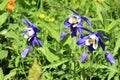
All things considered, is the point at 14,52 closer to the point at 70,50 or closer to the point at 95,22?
the point at 70,50

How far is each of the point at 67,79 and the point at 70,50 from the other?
0.63 feet

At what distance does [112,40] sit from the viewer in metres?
2.62

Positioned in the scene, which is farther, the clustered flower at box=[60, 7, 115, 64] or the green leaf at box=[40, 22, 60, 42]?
the green leaf at box=[40, 22, 60, 42]

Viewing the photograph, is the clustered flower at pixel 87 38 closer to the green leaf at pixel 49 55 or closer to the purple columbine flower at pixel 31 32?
the purple columbine flower at pixel 31 32

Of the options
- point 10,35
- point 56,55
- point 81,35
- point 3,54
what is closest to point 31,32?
point 81,35

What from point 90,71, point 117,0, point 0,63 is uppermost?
point 117,0

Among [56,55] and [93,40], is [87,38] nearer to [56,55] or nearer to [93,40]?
[93,40]

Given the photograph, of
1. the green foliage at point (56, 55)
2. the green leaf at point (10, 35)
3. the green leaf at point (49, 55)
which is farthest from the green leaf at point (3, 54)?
the green leaf at point (49, 55)

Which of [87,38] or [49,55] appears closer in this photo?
[87,38]

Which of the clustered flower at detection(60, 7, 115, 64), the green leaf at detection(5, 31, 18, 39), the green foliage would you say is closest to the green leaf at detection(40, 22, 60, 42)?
the green foliage

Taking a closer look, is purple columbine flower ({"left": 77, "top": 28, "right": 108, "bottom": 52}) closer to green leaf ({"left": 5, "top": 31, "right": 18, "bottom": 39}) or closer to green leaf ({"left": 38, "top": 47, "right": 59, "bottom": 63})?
green leaf ({"left": 38, "top": 47, "right": 59, "bottom": 63})

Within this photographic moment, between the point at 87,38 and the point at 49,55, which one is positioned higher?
the point at 87,38

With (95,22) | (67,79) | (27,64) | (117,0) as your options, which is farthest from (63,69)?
(117,0)

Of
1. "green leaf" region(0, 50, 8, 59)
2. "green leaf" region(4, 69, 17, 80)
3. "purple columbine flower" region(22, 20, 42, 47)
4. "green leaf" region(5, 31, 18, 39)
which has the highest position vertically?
"purple columbine flower" region(22, 20, 42, 47)
